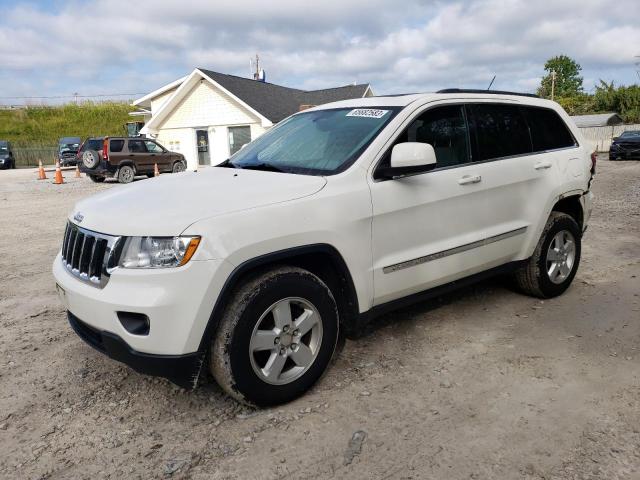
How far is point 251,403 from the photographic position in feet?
9.47

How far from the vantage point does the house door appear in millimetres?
27391

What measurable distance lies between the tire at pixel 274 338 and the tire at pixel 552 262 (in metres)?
2.26

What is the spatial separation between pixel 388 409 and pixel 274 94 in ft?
90.5

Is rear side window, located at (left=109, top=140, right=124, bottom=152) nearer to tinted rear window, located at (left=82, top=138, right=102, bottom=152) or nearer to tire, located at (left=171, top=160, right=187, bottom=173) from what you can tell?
tire, located at (left=171, top=160, right=187, bottom=173)

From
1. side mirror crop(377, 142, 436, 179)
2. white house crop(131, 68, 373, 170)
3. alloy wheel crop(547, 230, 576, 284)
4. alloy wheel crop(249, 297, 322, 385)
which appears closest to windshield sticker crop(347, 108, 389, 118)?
side mirror crop(377, 142, 436, 179)

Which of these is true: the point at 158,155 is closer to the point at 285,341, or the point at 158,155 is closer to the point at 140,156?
the point at 140,156

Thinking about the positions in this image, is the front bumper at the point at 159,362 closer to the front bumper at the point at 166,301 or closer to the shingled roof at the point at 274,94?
the front bumper at the point at 166,301

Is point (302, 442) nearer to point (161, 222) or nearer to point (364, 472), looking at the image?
point (364, 472)

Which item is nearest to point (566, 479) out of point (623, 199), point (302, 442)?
point (302, 442)

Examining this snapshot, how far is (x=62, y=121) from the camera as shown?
51.8 metres

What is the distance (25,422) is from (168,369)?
1030 mm

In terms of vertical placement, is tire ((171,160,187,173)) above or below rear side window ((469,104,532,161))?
below

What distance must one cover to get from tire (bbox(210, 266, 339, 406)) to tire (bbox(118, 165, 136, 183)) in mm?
17762

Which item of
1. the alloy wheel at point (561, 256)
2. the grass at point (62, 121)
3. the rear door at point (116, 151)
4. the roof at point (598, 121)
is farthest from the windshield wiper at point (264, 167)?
the grass at point (62, 121)
